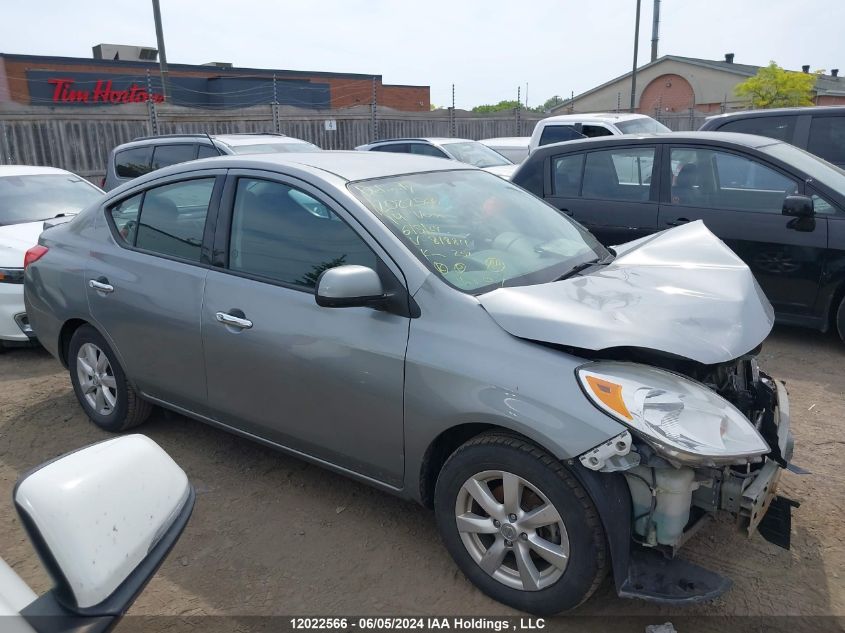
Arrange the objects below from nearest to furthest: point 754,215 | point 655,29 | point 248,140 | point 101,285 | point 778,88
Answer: point 101,285, point 754,215, point 248,140, point 778,88, point 655,29

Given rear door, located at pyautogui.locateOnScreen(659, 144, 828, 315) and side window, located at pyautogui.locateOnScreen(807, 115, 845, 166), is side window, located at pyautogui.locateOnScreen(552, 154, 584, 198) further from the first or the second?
side window, located at pyautogui.locateOnScreen(807, 115, 845, 166)

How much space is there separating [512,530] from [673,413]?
2.47ft

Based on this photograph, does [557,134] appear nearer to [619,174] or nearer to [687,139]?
[619,174]

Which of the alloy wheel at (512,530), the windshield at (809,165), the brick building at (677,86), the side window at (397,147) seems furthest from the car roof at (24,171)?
the brick building at (677,86)

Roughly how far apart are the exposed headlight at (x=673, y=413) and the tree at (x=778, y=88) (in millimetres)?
32245

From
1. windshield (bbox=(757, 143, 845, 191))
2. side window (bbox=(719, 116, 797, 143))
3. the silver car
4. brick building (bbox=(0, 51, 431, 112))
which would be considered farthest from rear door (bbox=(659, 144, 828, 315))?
brick building (bbox=(0, 51, 431, 112))

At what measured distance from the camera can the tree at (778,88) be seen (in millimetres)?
30266

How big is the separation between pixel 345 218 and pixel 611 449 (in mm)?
1531

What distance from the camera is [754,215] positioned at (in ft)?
18.3

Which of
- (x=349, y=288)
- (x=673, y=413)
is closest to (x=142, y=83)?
(x=349, y=288)

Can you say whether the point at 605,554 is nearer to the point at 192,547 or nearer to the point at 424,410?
the point at 424,410

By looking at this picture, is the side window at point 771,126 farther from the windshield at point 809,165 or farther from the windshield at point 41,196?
the windshield at point 41,196

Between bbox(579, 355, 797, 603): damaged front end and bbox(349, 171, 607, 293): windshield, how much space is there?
2.47 ft

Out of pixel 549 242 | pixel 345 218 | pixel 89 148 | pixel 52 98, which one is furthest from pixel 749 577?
pixel 52 98
